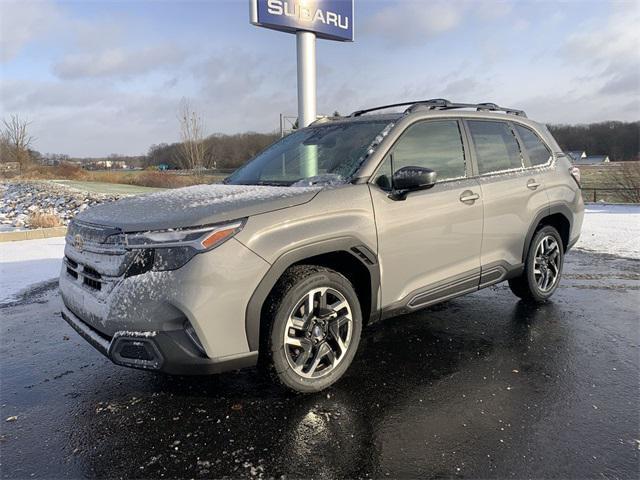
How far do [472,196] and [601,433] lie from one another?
197 cm

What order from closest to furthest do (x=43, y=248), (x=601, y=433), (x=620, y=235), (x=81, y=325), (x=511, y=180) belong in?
(x=601, y=433) → (x=81, y=325) → (x=511, y=180) → (x=43, y=248) → (x=620, y=235)

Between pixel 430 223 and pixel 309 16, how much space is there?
11.0 m

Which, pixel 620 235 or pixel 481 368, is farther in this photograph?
pixel 620 235

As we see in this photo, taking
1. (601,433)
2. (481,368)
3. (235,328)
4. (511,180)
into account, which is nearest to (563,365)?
(481,368)

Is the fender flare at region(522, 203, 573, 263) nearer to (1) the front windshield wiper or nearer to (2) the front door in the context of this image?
(2) the front door

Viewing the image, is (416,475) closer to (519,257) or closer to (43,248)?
(519,257)

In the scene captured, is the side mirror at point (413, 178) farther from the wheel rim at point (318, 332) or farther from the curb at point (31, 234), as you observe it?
the curb at point (31, 234)

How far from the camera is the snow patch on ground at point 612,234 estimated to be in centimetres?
828

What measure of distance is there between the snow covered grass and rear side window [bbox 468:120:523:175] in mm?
4458

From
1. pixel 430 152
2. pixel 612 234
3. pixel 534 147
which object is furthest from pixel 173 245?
pixel 612 234

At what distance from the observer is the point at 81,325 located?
121 inches

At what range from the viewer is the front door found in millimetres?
3389

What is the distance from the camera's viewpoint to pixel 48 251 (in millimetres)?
8492

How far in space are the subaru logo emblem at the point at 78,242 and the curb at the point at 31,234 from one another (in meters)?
7.40
